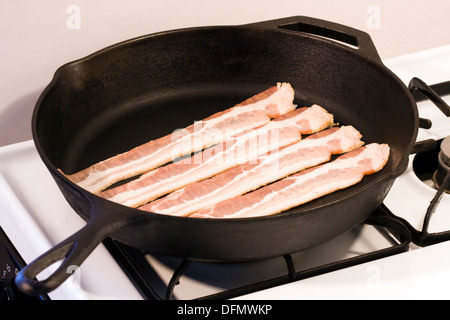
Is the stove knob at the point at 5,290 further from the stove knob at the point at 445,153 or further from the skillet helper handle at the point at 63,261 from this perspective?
the stove knob at the point at 445,153

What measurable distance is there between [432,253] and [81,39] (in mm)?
700

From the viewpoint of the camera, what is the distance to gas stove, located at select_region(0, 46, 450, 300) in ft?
2.58

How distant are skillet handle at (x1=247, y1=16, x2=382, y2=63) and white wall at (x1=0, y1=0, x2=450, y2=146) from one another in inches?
4.8

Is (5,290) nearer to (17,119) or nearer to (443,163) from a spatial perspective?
(17,119)

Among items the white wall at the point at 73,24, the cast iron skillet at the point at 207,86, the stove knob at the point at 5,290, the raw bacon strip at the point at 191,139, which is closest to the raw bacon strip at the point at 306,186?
the cast iron skillet at the point at 207,86

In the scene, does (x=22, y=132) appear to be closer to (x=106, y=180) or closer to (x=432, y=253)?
(x=106, y=180)

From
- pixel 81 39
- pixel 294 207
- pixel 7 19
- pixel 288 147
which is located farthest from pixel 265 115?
pixel 7 19

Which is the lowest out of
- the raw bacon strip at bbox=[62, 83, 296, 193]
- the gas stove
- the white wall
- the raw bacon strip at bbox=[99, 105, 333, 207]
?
the gas stove

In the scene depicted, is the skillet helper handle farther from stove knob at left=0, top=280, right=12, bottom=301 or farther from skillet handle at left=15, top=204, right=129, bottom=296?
stove knob at left=0, top=280, right=12, bottom=301

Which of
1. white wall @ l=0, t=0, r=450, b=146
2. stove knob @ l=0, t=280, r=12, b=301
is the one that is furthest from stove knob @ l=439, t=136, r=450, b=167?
stove knob @ l=0, t=280, r=12, b=301

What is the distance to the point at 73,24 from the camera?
3.58ft

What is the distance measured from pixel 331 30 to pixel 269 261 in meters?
0.47

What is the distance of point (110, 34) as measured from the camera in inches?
44.7

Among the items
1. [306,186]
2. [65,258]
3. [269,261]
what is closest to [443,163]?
[306,186]
